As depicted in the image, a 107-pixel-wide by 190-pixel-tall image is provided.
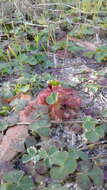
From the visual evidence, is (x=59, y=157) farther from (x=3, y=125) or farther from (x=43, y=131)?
(x=3, y=125)

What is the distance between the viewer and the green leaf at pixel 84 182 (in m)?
1.15

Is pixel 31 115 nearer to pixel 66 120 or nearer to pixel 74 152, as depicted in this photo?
pixel 66 120

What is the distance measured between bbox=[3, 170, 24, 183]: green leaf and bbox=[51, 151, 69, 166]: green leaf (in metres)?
0.12

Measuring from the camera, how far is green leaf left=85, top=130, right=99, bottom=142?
1.27m

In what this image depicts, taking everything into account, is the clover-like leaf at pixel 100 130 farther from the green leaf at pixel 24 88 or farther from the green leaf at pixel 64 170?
the green leaf at pixel 24 88

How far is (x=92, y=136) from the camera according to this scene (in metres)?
1.28

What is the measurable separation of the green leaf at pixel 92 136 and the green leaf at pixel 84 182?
158mm

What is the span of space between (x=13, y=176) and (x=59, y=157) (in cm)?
18

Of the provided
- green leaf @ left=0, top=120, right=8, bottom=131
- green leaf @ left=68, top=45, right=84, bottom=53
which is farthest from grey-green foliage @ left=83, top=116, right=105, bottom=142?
green leaf @ left=68, top=45, right=84, bottom=53

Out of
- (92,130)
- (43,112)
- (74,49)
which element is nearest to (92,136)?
(92,130)

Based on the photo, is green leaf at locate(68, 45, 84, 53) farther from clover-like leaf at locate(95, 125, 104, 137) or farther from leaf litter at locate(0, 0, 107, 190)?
clover-like leaf at locate(95, 125, 104, 137)

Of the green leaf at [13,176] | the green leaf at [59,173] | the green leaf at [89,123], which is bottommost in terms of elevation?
the green leaf at [13,176]

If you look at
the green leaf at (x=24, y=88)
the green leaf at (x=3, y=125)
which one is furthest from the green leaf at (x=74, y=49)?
the green leaf at (x=3, y=125)

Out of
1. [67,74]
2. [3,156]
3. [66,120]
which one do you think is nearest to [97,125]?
[66,120]
